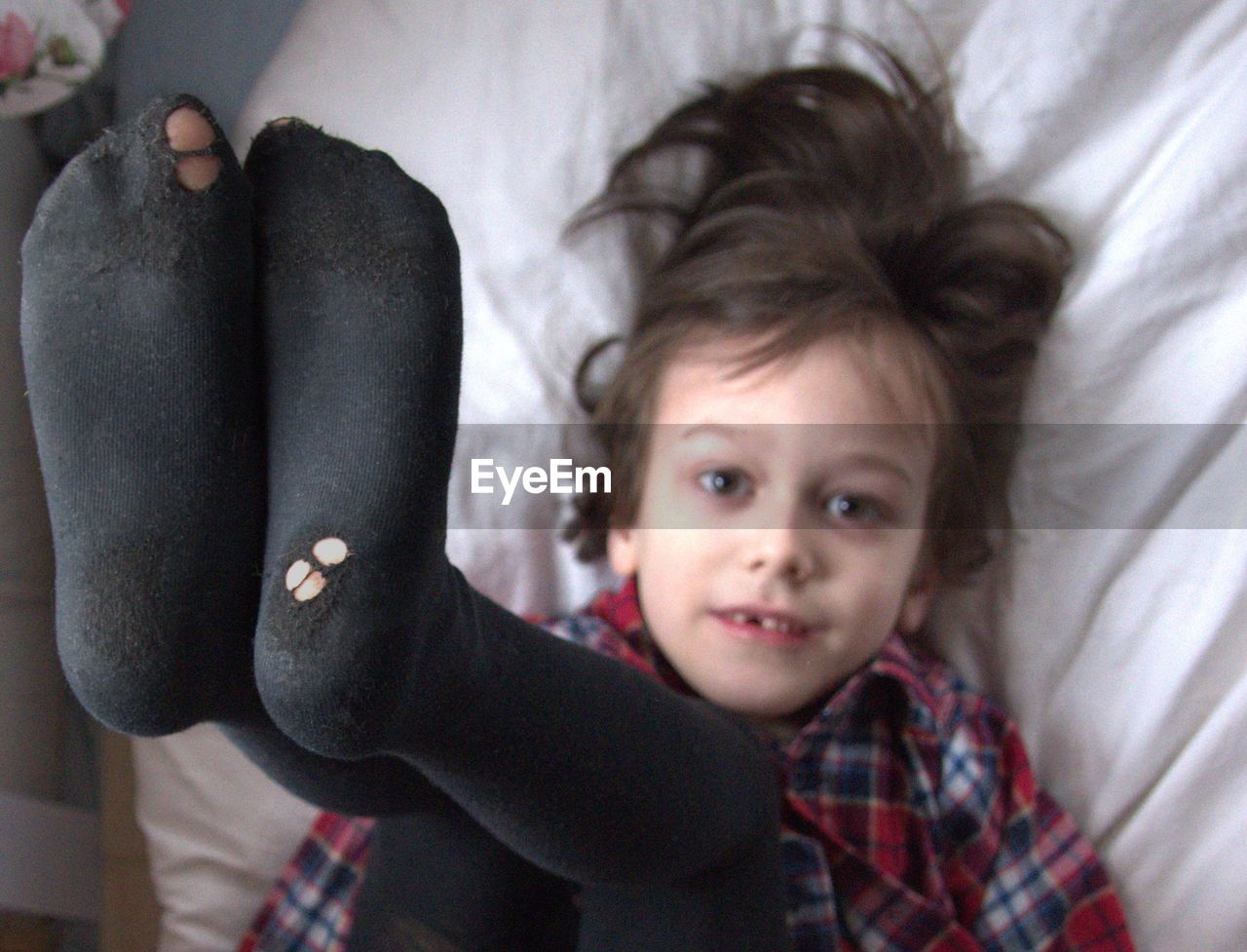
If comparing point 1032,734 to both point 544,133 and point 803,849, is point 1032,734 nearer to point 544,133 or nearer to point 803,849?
point 803,849

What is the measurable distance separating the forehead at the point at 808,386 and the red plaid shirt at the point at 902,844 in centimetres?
16

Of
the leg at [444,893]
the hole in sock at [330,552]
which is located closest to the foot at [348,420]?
the hole in sock at [330,552]

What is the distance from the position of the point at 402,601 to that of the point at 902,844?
43 cm

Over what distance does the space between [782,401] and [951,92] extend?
301 millimetres

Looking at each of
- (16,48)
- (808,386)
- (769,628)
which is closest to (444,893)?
(769,628)

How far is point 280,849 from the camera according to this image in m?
0.78

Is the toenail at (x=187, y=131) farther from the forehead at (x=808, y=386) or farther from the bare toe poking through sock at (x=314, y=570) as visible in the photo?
the forehead at (x=808, y=386)

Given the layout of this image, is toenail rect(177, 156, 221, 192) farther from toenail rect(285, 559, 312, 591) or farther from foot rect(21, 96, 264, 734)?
toenail rect(285, 559, 312, 591)

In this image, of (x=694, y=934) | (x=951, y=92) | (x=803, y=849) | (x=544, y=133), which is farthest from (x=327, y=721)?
(x=951, y=92)

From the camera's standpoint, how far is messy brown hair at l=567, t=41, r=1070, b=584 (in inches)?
28.7

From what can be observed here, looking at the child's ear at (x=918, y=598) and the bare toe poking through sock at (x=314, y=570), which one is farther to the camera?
the child's ear at (x=918, y=598)

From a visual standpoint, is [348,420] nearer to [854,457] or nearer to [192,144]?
[192,144]

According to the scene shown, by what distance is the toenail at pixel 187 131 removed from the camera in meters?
0.46

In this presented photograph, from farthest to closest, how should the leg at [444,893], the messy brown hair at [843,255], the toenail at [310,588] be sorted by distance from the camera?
the messy brown hair at [843,255] < the leg at [444,893] < the toenail at [310,588]
